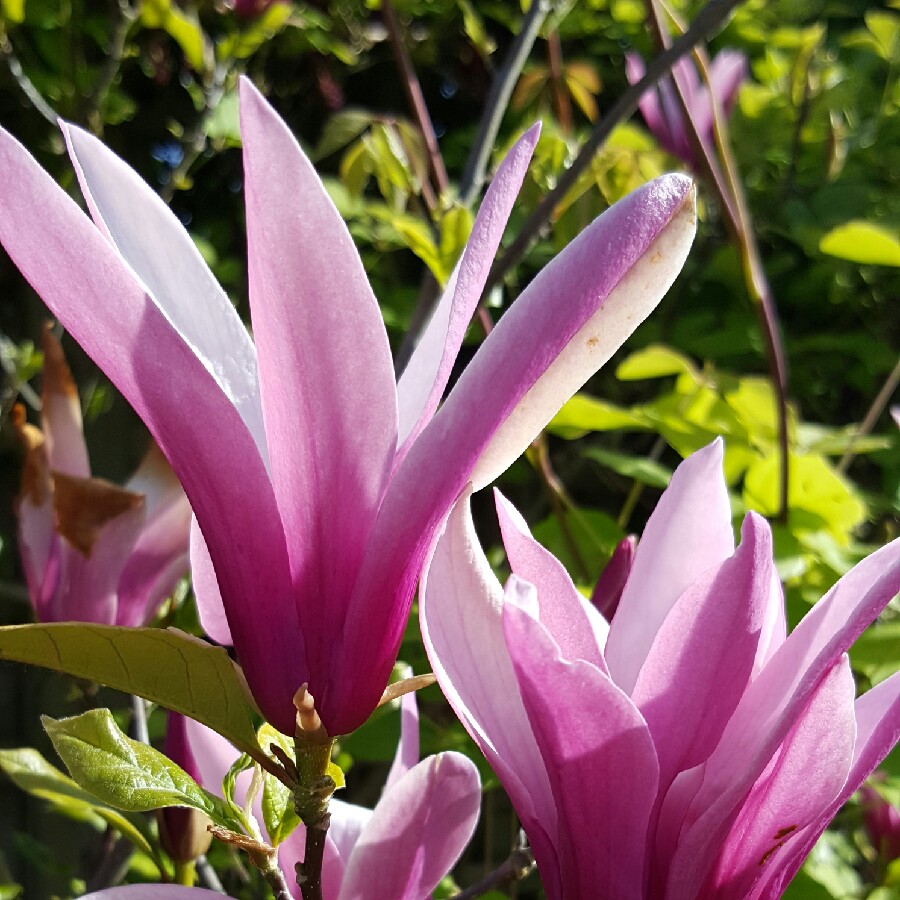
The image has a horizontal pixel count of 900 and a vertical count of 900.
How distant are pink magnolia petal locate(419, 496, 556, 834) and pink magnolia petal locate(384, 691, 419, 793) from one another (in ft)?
0.39

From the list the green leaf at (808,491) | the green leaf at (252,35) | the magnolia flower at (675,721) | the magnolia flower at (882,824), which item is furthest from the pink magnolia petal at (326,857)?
the green leaf at (252,35)

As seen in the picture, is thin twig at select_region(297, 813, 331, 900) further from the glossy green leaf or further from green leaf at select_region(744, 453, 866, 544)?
green leaf at select_region(744, 453, 866, 544)

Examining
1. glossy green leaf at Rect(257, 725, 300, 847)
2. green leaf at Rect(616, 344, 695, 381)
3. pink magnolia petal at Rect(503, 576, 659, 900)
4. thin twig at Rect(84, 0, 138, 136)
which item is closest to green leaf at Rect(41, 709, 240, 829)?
glossy green leaf at Rect(257, 725, 300, 847)

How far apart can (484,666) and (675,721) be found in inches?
2.6

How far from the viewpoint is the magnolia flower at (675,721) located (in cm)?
31

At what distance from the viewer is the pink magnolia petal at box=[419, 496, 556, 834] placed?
34cm

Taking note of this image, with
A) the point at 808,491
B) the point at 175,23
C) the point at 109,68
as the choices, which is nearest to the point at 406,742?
the point at 808,491

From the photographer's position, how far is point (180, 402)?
304mm

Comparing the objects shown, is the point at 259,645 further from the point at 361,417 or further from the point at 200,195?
the point at 200,195

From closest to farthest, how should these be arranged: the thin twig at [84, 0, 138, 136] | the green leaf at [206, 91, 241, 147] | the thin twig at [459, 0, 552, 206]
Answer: the thin twig at [459, 0, 552, 206] → the thin twig at [84, 0, 138, 136] → the green leaf at [206, 91, 241, 147]

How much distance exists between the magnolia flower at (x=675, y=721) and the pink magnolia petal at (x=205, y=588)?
93 millimetres

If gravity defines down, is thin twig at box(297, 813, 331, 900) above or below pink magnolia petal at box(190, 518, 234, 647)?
below

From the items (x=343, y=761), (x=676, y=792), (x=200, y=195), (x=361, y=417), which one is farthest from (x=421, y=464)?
(x=200, y=195)

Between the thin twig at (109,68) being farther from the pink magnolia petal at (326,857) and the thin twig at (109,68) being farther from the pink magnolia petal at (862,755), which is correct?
the pink magnolia petal at (862,755)
